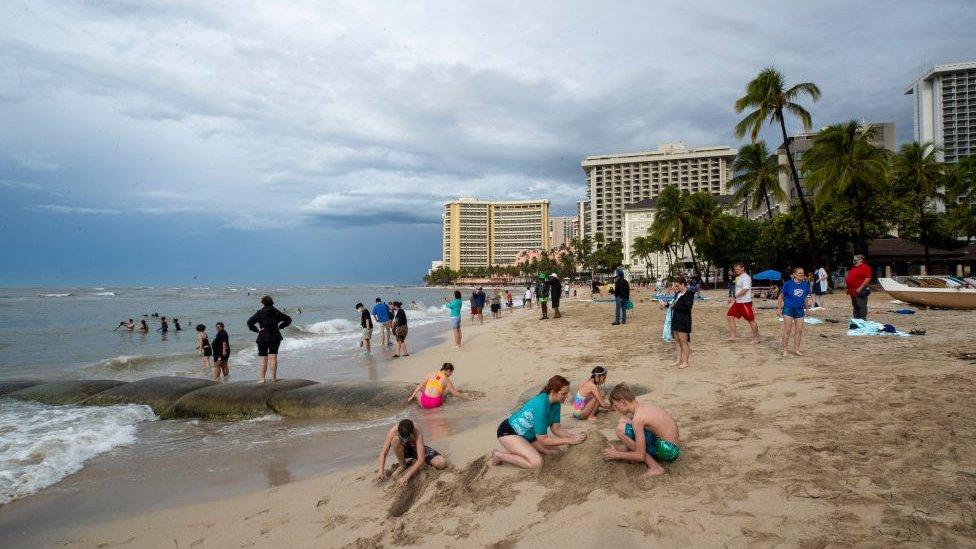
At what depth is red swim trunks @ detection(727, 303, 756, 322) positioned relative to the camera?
10.0 metres

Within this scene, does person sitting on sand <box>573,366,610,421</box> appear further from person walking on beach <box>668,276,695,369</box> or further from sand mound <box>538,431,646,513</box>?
person walking on beach <box>668,276,695,369</box>

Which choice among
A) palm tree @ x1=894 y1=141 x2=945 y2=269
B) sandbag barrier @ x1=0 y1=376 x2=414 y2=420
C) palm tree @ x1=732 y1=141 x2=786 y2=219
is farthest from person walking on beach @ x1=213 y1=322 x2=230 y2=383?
palm tree @ x1=894 y1=141 x2=945 y2=269

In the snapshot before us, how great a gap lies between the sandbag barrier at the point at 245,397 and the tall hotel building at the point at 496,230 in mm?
181113

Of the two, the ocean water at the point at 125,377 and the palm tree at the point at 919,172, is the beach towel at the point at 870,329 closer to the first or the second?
the ocean water at the point at 125,377

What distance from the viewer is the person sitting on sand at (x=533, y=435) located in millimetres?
4719

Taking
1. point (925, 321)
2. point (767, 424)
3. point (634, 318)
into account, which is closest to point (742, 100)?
Result: point (634, 318)

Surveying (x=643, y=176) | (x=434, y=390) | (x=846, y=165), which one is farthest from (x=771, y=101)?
(x=643, y=176)

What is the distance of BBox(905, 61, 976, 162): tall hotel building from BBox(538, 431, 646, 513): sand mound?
395ft

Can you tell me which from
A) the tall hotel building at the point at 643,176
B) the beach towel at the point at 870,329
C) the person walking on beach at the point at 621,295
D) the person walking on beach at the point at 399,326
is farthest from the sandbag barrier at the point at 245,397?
the tall hotel building at the point at 643,176

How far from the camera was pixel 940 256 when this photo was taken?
3209 cm

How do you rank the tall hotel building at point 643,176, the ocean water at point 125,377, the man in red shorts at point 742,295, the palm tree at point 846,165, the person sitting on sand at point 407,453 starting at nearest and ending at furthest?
the person sitting on sand at point 407,453, the ocean water at point 125,377, the man in red shorts at point 742,295, the palm tree at point 846,165, the tall hotel building at point 643,176

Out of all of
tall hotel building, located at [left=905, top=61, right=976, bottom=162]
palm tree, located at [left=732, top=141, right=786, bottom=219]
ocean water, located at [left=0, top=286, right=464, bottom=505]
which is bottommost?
ocean water, located at [left=0, top=286, right=464, bottom=505]

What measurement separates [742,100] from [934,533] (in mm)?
27317

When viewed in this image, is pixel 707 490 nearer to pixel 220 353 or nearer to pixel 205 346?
pixel 220 353
